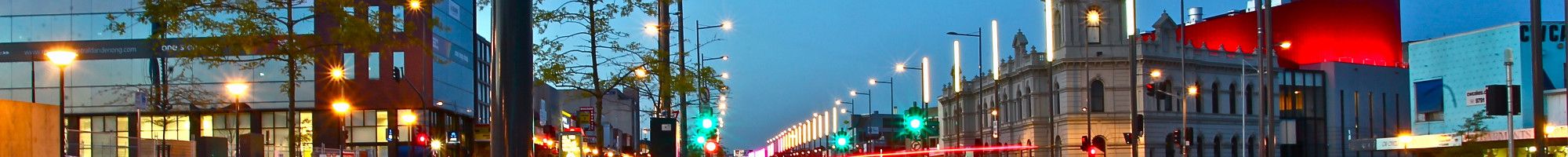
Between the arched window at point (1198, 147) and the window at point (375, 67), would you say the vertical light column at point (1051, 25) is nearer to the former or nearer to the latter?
the arched window at point (1198, 147)

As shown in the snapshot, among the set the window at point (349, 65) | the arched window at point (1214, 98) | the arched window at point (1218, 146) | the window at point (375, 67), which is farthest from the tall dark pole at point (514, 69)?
the arched window at point (1218, 146)

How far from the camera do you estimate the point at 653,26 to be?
1452 inches

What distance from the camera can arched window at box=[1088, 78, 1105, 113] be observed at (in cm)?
9474

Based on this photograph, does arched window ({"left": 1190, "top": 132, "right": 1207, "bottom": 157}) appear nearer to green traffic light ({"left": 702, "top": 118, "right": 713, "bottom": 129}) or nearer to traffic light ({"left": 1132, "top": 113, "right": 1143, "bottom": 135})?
traffic light ({"left": 1132, "top": 113, "right": 1143, "bottom": 135})

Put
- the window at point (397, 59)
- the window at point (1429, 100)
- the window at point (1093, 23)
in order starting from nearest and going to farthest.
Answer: the window at point (1429, 100), the window at point (397, 59), the window at point (1093, 23)

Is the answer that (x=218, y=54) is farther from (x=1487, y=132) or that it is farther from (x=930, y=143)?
(x=930, y=143)

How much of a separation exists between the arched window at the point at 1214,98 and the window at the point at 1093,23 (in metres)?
6.20

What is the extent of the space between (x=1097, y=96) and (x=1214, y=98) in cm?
596

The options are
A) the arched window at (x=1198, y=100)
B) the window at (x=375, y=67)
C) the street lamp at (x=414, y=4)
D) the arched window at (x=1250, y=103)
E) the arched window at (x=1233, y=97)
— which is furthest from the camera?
the arched window at (x=1233, y=97)

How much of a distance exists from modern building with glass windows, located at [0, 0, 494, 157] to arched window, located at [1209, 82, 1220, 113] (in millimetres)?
35743

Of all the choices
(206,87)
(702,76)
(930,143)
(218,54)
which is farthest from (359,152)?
(930,143)

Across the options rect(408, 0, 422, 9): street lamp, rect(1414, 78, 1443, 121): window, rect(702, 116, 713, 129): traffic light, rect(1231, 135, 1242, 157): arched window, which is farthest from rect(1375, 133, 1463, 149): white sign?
rect(408, 0, 422, 9): street lamp

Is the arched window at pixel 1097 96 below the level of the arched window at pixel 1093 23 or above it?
below

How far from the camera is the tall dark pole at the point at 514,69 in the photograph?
9438 millimetres
